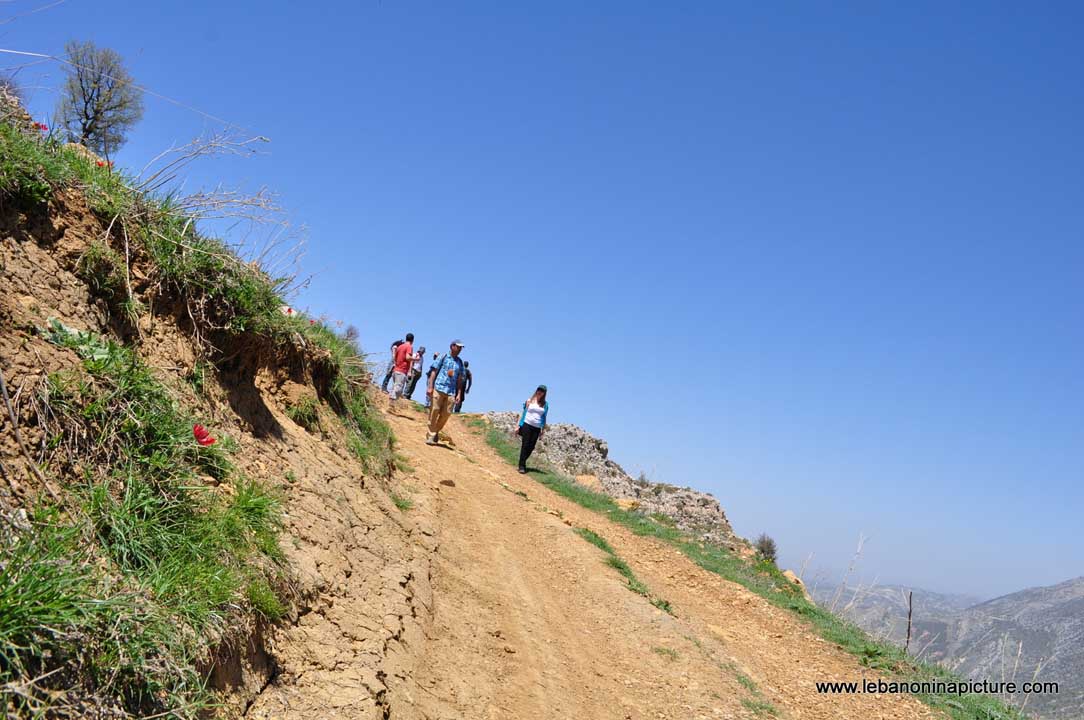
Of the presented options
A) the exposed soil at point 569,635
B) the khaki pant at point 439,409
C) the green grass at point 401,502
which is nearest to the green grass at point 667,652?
the exposed soil at point 569,635

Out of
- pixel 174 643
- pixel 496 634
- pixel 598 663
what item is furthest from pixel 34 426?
pixel 598 663

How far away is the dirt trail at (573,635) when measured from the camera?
18.9ft

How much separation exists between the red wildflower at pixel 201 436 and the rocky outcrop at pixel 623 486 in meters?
14.3

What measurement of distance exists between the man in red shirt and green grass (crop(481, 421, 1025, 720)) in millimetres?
4060

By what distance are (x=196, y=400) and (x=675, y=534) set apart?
13.0 metres

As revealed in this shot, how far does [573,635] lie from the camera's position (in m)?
7.43

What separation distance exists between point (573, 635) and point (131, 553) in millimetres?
5179

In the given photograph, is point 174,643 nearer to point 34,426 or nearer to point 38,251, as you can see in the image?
point 34,426

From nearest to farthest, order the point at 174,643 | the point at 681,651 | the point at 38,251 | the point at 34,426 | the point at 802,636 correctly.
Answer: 1. the point at 174,643
2. the point at 34,426
3. the point at 38,251
4. the point at 681,651
5. the point at 802,636

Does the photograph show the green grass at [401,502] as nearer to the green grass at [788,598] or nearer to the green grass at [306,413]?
the green grass at [306,413]

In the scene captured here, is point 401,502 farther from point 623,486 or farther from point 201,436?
point 623,486

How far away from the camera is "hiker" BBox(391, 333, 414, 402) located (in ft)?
59.0

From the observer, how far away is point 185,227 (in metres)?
5.23

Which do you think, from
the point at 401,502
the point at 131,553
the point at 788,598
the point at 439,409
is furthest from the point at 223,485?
the point at 788,598
